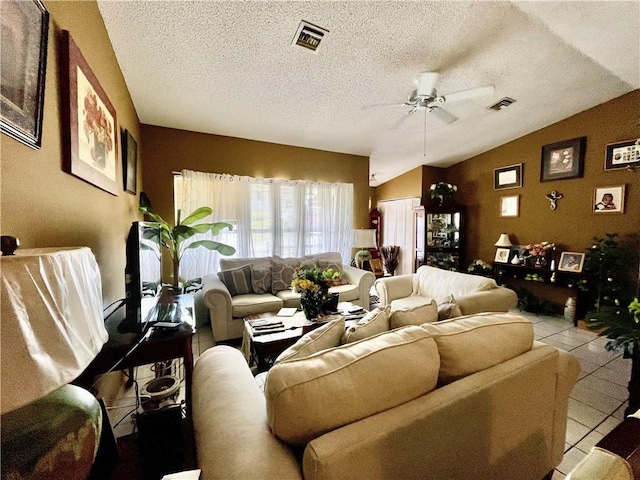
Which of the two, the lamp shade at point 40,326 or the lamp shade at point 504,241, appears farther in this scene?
the lamp shade at point 504,241

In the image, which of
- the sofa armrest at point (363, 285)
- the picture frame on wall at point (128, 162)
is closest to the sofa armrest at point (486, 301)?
the sofa armrest at point (363, 285)

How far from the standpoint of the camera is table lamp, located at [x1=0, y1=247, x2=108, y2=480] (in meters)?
0.44

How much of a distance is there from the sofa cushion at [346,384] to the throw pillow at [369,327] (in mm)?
137

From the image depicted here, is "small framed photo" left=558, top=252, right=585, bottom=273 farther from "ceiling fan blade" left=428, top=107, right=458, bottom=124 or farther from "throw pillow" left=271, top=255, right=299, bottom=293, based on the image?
"throw pillow" left=271, top=255, right=299, bottom=293

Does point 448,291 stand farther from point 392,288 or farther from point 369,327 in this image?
point 369,327

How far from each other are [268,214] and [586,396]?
3.99 m

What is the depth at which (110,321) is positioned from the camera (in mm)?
1534

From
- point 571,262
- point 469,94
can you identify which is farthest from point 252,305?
point 571,262

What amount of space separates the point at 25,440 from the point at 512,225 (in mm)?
5696

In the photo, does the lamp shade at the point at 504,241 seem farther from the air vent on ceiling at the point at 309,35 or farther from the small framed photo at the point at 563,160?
the air vent on ceiling at the point at 309,35

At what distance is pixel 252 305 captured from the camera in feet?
9.74

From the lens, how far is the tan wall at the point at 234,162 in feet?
11.8

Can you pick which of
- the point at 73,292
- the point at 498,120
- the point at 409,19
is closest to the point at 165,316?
the point at 73,292

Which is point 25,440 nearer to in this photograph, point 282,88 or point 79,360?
point 79,360
